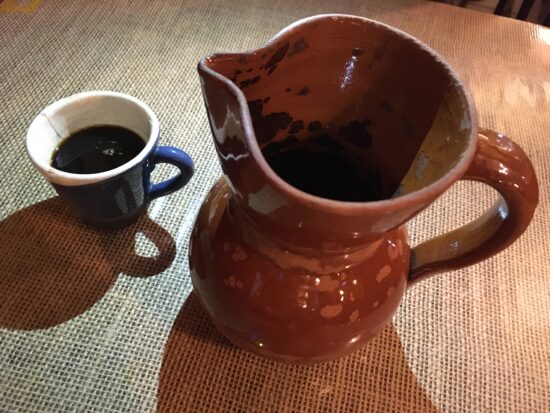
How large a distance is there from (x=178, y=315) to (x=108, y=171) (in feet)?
0.49

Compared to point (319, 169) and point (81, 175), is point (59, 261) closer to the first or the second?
point (81, 175)

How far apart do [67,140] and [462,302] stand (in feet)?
1.42

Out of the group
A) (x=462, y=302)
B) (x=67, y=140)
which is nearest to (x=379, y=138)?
(x=462, y=302)

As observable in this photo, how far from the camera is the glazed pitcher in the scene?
0.31 metres

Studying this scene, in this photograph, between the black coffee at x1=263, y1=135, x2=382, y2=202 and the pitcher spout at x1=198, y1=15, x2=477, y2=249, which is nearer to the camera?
the pitcher spout at x1=198, y1=15, x2=477, y2=249

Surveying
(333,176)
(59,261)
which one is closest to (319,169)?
(333,176)

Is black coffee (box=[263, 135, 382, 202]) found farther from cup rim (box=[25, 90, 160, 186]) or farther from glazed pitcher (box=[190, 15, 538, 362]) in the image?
cup rim (box=[25, 90, 160, 186])

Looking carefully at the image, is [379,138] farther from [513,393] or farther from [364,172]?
[513,393]

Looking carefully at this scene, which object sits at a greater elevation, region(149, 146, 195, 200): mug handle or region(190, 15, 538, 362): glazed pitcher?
region(190, 15, 538, 362): glazed pitcher

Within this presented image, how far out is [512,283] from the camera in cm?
53

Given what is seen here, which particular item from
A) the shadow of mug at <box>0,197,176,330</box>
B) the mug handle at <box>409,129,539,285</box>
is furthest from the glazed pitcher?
the shadow of mug at <box>0,197,176,330</box>

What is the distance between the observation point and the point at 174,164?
513 mm

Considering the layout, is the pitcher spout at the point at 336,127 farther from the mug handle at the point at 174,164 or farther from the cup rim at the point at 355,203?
the mug handle at the point at 174,164

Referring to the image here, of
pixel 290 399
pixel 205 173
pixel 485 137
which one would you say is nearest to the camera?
pixel 485 137
